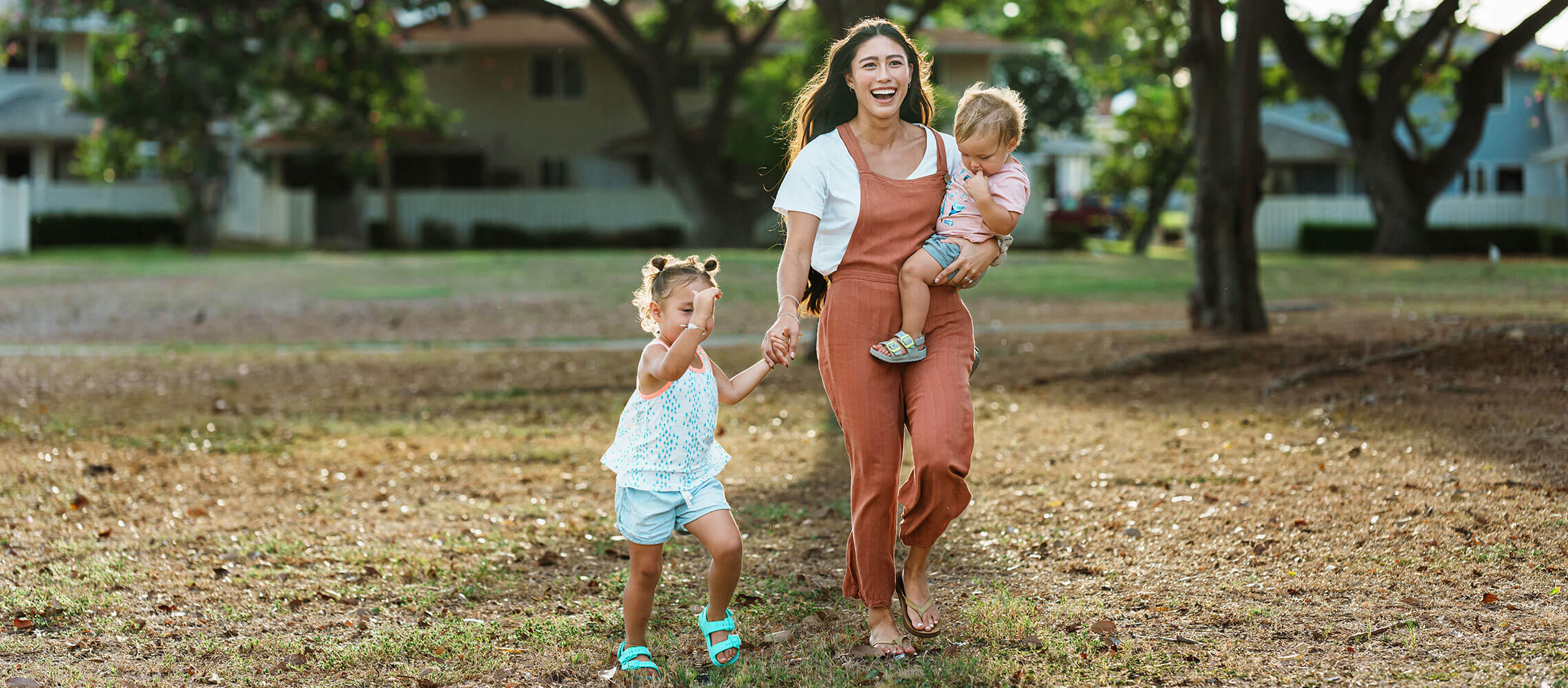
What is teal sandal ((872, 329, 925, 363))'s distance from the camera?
4242mm

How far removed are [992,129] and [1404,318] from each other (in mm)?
10932

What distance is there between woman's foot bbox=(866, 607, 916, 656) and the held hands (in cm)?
113

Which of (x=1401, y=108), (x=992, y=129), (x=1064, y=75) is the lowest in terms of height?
(x=992, y=129)

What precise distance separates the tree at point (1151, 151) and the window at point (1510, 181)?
9.43 m

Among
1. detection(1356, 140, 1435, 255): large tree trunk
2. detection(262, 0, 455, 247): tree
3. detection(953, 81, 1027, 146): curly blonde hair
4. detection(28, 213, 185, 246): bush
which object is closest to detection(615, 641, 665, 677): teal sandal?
detection(953, 81, 1027, 146): curly blonde hair

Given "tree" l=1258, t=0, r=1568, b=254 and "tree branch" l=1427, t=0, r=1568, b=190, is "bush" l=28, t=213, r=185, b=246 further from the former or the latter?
"tree branch" l=1427, t=0, r=1568, b=190

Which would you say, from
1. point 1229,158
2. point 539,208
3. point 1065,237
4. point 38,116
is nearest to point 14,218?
point 38,116

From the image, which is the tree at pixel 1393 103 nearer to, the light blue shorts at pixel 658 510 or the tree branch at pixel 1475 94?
the tree branch at pixel 1475 94

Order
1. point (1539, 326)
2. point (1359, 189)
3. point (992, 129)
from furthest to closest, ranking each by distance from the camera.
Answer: point (1359, 189) < point (1539, 326) < point (992, 129)

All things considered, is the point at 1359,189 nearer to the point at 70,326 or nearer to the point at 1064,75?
the point at 1064,75

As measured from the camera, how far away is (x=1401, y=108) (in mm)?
29062

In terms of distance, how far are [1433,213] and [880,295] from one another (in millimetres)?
34238

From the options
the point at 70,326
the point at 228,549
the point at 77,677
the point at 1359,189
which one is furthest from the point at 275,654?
the point at 1359,189

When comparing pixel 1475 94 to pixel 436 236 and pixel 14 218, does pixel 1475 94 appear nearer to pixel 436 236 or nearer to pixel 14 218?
pixel 436 236
